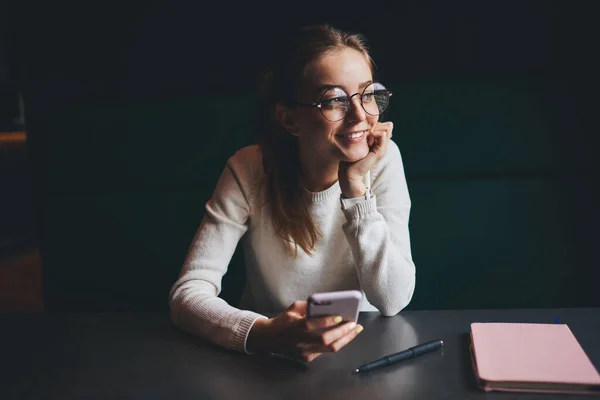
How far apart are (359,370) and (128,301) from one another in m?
1.22

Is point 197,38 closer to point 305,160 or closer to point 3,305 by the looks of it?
point 305,160

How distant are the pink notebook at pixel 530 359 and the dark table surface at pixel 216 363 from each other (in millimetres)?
18

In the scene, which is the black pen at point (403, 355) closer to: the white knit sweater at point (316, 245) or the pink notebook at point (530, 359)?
the pink notebook at point (530, 359)

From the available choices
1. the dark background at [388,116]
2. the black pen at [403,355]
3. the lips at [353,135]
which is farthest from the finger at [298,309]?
the dark background at [388,116]

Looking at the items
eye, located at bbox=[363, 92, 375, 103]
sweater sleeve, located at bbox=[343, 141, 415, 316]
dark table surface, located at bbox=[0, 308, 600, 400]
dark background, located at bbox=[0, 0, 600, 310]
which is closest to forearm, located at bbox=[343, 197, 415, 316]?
sweater sleeve, located at bbox=[343, 141, 415, 316]

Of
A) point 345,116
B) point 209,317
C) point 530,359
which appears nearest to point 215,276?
point 209,317

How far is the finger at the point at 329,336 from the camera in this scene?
975mm

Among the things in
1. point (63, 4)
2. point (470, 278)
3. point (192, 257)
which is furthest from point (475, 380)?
point (63, 4)

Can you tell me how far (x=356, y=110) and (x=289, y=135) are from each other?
26 centimetres

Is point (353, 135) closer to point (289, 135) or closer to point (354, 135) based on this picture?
point (354, 135)

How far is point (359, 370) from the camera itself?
0.95 meters

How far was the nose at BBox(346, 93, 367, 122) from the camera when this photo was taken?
1.28 metres

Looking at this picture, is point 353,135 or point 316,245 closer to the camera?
point 353,135

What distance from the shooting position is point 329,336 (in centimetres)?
98
